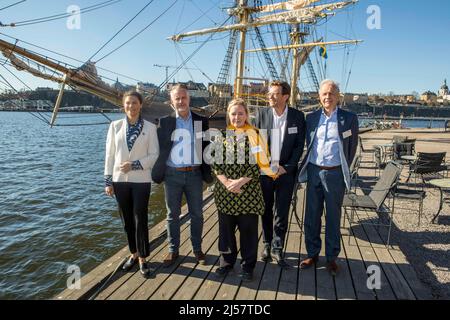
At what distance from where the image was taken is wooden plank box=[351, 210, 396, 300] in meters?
3.02

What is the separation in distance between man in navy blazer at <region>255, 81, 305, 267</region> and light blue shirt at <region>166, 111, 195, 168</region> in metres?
0.77

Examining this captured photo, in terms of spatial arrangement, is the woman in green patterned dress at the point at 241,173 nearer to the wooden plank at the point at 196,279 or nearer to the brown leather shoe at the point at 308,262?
the wooden plank at the point at 196,279

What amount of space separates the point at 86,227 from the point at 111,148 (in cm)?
462

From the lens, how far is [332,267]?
3404 mm

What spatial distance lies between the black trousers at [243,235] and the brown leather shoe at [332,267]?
0.85m

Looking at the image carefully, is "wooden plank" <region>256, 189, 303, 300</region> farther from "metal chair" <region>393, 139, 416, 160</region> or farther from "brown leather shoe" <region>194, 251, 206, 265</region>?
"metal chair" <region>393, 139, 416, 160</region>

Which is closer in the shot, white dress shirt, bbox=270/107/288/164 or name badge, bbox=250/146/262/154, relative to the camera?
name badge, bbox=250/146/262/154

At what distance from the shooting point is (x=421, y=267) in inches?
154

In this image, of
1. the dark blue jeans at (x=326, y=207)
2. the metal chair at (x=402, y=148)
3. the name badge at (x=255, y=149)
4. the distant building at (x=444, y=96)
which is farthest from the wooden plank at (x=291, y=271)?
the distant building at (x=444, y=96)

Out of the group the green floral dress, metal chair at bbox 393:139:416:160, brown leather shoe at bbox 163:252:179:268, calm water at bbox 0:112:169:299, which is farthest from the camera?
metal chair at bbox 393:139:416:160

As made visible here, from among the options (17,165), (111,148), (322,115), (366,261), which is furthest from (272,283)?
(17,165)

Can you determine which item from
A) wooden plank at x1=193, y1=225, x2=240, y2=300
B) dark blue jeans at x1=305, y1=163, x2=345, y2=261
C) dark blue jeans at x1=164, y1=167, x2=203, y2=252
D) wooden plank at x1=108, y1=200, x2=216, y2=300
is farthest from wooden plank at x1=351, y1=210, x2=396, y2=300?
wooden plank at x1=108, y1=200, x2=216, y2=300

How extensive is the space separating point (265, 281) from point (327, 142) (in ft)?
5.11
